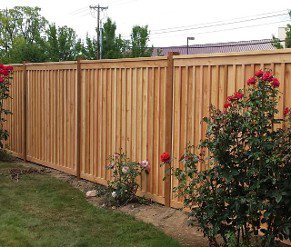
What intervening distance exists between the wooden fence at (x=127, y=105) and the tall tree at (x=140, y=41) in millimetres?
14197

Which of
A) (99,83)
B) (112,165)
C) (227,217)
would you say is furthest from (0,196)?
(227,217)

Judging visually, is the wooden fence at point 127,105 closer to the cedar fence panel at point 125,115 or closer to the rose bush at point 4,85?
the cedar fence panel at point 125,115

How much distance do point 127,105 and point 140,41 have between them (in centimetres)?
1733

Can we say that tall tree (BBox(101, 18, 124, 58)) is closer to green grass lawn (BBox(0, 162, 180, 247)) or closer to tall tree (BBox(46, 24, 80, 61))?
tall tree (BBox(46, 24, 80, 61))

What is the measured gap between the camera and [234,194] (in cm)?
371

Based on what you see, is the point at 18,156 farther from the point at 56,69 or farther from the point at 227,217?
the point at 227,217

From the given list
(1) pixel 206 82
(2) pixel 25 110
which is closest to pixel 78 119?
(2) pixel 25 110

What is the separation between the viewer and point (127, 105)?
6.23m

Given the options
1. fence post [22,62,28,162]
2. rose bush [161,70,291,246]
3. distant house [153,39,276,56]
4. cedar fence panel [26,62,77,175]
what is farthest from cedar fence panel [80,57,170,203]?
distant house [153,39,276,56]

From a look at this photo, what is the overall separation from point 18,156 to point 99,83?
337 centimetres

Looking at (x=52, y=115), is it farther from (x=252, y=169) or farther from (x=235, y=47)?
(x=235, y=47)

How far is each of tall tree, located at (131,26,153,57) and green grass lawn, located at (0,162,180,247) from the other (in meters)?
16.8

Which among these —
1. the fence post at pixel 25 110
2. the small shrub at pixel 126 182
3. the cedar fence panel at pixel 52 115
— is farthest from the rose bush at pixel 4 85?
the small shrub at pixel 126 182

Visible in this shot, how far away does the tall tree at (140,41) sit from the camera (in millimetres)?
23062
